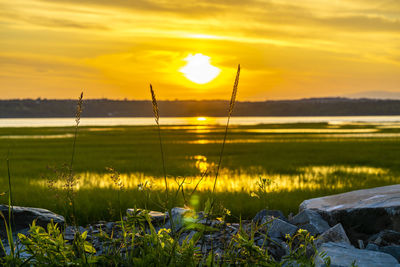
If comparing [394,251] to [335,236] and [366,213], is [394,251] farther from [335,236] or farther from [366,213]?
[366,213]

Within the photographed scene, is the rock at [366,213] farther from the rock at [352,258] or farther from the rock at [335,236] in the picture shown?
the rock at [352,258]

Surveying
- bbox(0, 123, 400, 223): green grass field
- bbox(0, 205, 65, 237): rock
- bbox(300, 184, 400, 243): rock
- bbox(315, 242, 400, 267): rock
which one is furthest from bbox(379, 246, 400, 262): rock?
bbox(0, 205, 65, 237): rock

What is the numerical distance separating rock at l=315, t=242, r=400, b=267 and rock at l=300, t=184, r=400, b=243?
265cm

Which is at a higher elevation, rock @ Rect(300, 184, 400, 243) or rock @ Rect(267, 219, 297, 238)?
rock @ Rect(300, 184, 400, 243)

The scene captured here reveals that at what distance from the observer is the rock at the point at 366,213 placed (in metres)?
8.54

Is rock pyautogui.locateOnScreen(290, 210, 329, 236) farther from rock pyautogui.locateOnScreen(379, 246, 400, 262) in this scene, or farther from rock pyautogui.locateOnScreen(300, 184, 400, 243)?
rock pyautogui.locateOnScreen(379, 246, 400, 262)

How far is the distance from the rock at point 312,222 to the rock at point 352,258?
7.33 feet

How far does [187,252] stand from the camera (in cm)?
480

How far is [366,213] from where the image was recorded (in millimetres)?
8758

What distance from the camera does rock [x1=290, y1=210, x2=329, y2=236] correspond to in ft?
28.3

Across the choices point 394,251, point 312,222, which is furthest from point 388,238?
point 312,222

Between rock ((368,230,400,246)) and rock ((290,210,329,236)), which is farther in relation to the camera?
rock ((290,210,329,236))

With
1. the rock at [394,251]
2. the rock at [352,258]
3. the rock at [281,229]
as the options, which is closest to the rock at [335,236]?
the rock at [394,251]

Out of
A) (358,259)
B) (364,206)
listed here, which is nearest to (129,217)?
(358,259)
